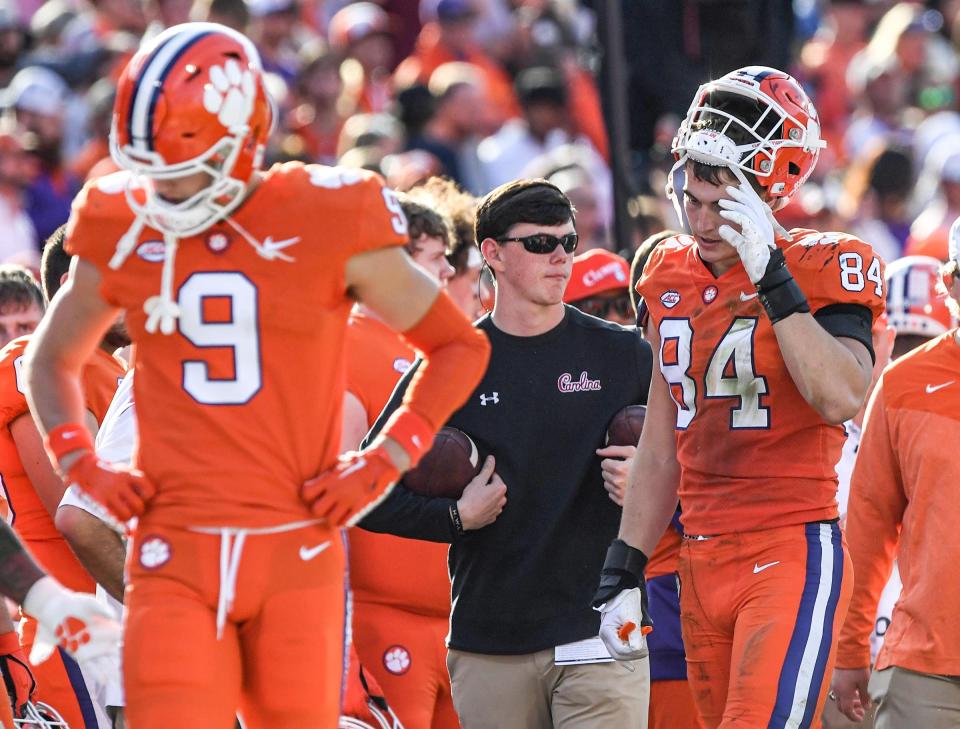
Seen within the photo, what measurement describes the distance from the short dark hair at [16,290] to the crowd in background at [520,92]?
2140 mm

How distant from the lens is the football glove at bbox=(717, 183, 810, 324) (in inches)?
179

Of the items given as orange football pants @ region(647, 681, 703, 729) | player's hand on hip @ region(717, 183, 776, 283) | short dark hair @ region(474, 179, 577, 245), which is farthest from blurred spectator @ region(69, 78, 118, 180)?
player's hand on hip @ region(717, 183, 776, 283)

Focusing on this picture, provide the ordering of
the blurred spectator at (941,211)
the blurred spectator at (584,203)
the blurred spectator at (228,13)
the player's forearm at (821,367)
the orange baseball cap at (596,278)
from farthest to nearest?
the blurred spectator at (228,13) < the blurred spectator at (584,203) < the blurred spectator at (941,211) < the orange baseball cap at (596,278) < the player's forearm at (821,367)

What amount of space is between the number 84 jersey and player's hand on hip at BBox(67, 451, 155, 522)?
63.5 inches

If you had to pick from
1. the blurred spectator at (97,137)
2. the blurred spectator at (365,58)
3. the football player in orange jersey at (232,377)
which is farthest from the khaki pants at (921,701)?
the blurred spectator at (365,58)

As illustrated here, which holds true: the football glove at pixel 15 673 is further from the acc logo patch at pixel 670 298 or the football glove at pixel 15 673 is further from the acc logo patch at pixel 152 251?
the acc logo patch at pixel 670 298

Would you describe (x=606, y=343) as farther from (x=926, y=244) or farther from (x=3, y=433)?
(x=926, y=244)

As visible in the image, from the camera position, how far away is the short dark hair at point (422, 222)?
19.7 ft

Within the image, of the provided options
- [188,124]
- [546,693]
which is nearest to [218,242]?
[188,124]

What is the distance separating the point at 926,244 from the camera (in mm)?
9055

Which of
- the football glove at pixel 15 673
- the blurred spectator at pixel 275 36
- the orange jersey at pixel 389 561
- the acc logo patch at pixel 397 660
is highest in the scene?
the blurred spectator at pixel 275 36

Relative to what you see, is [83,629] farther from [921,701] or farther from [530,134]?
[530,134]

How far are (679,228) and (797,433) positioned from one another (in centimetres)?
565

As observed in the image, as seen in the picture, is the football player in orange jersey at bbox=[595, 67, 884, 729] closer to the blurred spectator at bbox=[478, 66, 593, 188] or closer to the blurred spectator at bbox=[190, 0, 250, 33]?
the blurred spectator at bbox=[190, 0, 250, 33]
